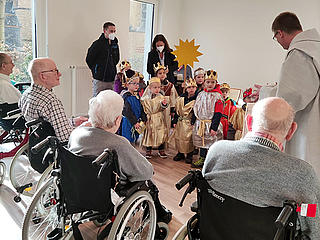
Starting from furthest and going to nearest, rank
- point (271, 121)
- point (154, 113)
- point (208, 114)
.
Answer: point (154, 113), point (208, 114), point (271, 121)

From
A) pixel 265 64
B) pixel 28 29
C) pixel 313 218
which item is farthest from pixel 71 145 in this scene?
pixel 265 64

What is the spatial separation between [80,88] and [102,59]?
2.21 feet

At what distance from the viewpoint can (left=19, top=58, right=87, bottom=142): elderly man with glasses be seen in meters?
2.03

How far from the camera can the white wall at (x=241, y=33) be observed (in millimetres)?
4844

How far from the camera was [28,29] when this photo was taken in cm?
412

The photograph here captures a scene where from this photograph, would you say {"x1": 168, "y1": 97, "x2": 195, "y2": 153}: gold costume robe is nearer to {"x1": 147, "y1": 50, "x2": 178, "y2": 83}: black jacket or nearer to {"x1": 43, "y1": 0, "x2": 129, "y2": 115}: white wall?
{"x1": 147, "y1": 50, "x2": 178, "y2": 83}: black jacket

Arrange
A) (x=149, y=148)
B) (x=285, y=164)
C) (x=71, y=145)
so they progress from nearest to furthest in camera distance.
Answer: (x=285, y=164) < (x=71, y=145) < (x=149, y=148)

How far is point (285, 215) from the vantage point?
940mm

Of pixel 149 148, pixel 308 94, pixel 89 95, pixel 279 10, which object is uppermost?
pixel 279 10

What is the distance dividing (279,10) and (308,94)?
140 inches

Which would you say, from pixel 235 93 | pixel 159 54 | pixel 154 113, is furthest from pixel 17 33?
pixel 235 93

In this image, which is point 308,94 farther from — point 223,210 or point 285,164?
point 223,210

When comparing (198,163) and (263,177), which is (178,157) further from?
(263,177)

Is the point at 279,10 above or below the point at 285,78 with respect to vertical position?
above
